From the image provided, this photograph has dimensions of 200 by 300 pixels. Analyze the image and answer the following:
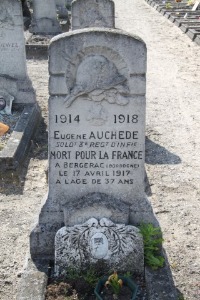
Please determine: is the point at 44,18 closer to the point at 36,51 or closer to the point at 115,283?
the point at 36,51

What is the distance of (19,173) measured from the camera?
23.5 ft

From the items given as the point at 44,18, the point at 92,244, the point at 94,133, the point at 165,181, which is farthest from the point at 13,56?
the point at 44,18

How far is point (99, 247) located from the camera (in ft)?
15.1

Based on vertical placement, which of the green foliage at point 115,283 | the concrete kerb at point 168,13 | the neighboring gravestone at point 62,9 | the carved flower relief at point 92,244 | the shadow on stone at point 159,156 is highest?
the carved flower relief at point 92,244

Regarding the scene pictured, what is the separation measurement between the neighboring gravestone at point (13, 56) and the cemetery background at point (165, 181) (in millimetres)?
624

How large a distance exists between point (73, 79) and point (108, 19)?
418 cm

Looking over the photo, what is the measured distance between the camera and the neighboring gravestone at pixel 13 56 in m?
9.06

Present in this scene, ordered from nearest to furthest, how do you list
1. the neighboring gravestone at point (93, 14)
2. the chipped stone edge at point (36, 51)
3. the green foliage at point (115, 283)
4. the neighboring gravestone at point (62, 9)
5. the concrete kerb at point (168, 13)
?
the green foliage at point (115, 283) → the neighboring gravestone at point (93, 14) → the chipped stone edge at point (36, 51) → the concrete kerb at point (168, 13) → the neighboring gravestone at point (62, 9)

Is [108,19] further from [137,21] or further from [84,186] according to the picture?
[137,21]

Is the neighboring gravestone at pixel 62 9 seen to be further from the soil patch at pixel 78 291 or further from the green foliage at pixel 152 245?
the soil patch at pixel 78 291

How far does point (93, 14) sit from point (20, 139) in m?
2.41

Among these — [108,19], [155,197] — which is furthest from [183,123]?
[155,197]

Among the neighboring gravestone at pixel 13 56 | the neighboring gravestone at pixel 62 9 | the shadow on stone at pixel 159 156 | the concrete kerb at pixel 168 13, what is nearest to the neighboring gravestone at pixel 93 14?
the neighboring gravestone at pixel 13 56

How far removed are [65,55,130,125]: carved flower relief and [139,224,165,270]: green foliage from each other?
1.18 m
